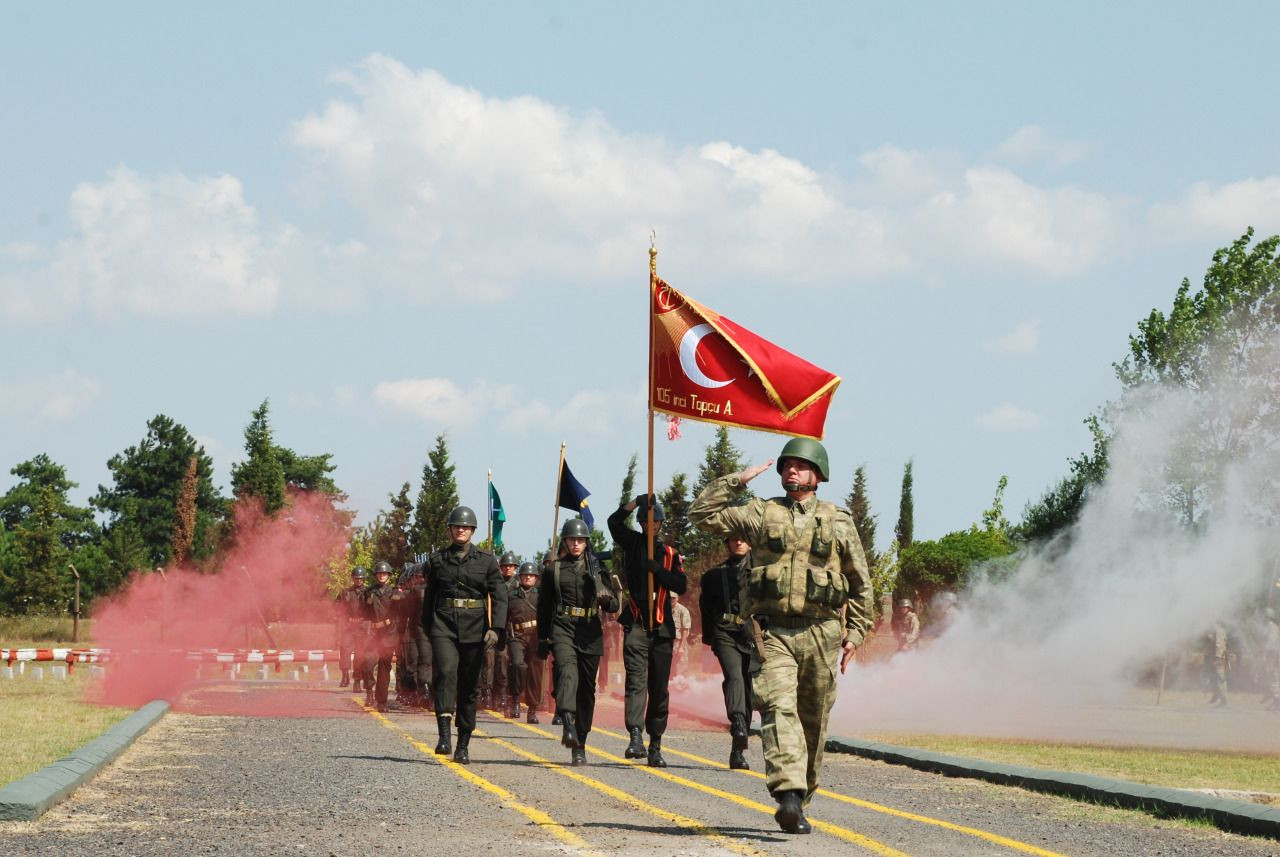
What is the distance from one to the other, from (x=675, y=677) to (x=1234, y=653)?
1075 centimetres

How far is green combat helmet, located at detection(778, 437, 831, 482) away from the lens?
388 inches

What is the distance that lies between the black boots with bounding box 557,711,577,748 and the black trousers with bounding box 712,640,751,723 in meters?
1.31

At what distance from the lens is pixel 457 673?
15055 millimetres

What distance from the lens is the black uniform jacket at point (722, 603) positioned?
15000mm

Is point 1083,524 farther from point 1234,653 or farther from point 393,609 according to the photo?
point 393,609

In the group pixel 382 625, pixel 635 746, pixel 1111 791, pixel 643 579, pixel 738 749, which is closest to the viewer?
pixel 1111 791

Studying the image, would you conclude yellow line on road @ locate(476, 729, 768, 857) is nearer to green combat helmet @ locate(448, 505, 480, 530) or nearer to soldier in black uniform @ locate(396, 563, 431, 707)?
green combat helmet @ locate(448, 505, 480, 530)

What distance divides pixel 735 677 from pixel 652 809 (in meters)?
4.27

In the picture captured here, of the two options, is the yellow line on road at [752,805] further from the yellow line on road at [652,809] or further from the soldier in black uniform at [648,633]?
the yellow line on road at [652,809]

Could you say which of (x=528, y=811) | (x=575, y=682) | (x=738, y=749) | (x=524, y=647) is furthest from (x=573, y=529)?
(x=524, y=647)

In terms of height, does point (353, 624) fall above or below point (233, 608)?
below

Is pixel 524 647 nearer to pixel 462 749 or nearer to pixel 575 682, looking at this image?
pixel 575 682

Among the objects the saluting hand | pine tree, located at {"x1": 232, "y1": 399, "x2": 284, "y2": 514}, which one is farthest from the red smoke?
the saluting hand

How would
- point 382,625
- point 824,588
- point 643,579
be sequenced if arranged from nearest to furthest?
point 824,588 → point 643,579 → point 382,625
